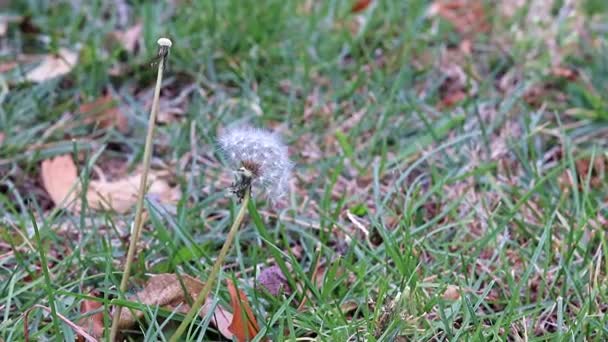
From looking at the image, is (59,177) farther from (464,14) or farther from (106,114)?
(464,14)

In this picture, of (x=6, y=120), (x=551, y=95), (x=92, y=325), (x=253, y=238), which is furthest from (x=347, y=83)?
(x=92, y=325)

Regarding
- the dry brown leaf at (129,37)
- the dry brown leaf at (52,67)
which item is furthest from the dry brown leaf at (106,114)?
the dry brown leaf at (129,37)

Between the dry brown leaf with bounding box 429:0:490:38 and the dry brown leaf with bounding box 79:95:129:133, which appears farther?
the dry brown leaf with bounding box 429:0:490:38

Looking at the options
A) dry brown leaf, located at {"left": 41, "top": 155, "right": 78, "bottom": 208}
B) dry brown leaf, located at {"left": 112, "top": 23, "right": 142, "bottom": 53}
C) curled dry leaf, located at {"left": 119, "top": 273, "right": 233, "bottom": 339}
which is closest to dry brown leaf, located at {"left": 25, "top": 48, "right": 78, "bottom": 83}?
dry brown leaf, located at {"left": 112, "top": 23, "right": 142, "bottom": 53}

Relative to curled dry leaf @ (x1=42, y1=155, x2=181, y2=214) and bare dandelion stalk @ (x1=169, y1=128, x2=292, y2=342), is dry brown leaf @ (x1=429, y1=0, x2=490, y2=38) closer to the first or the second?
curled dry leaf @ (x1=42, y1=155, x2=181, y2=214)

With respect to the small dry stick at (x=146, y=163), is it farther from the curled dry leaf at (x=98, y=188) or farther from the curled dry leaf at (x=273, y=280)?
the curled dry leaf at (x=98, y=188)
